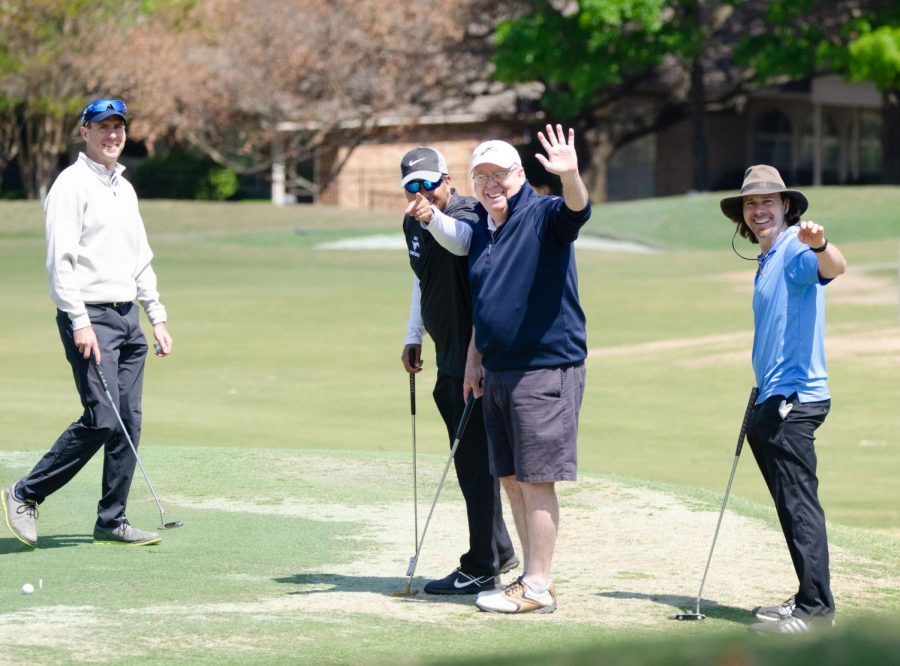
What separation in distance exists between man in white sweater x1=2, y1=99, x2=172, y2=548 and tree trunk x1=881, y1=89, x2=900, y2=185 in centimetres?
4032

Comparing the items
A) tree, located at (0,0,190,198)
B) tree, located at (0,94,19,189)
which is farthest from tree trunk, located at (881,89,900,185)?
tree, located at (0,94,19,189)

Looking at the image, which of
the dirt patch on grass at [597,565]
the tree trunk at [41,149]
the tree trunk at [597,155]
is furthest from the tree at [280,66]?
the dirt patch on grass at [597,565]

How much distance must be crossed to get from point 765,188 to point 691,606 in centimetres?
169

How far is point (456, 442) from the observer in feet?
20.8

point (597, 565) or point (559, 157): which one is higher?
point (559, 157)

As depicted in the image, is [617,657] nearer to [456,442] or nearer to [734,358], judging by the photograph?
[456,442]

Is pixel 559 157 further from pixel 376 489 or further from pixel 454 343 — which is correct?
pixel 376 489

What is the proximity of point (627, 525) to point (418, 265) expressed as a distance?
2.15m

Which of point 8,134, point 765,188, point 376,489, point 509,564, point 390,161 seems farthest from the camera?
point 390,161

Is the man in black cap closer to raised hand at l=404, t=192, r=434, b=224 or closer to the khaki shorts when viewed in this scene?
raised hand at l=404, t=192, r=434, b=224

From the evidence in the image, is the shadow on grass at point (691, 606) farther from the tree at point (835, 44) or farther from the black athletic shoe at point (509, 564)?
the tree at point (835, 44)

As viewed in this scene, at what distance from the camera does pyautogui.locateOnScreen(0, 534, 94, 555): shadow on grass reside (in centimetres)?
718

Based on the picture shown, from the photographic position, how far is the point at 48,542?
24.2 ft

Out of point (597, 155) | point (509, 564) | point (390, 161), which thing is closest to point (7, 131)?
point (390, 161)
